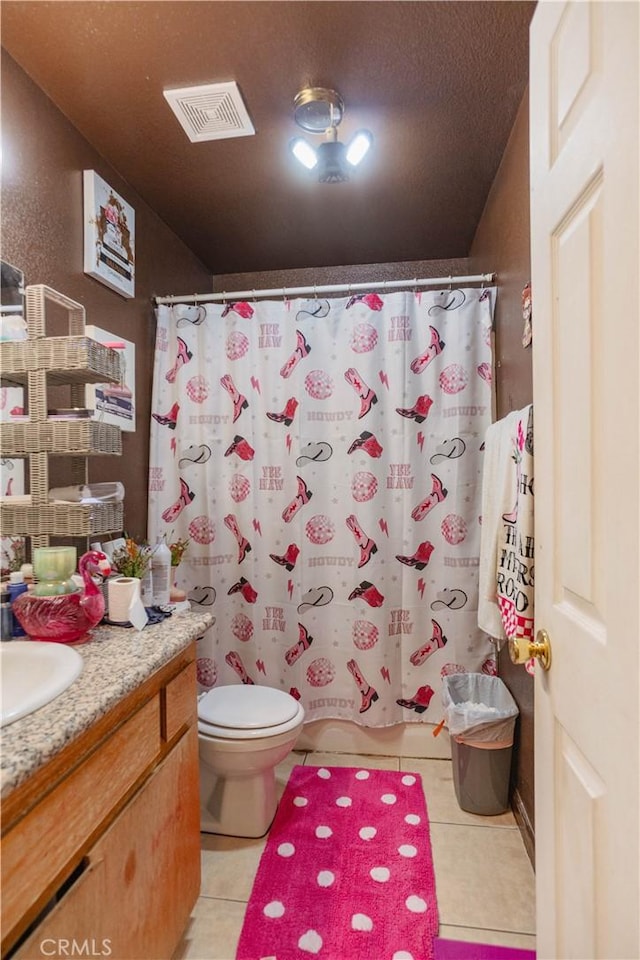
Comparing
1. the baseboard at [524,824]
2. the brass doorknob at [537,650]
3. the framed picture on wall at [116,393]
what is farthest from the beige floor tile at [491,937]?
the framed picture on wall at [116,393]

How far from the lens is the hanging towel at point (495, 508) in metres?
1.55

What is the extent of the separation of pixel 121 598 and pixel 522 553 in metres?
1.09

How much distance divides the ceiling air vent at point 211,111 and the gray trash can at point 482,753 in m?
2.19

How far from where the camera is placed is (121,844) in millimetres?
994

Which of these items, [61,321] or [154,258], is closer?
[61,321]

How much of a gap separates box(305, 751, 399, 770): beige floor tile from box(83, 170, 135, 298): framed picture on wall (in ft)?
7.11

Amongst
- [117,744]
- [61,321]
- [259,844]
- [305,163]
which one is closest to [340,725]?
[259,844]

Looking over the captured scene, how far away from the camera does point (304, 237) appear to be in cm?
243

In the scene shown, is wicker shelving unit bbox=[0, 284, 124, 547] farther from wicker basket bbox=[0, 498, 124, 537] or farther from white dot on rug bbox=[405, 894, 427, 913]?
white dot on rug bbox=[405, 894, 427, 913]

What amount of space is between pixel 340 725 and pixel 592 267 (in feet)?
7.00

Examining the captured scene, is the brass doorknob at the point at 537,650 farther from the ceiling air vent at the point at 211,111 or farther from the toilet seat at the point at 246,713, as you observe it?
the ceiling air vent at the point at 211,111

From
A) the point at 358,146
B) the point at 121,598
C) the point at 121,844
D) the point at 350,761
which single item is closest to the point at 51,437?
the point at 121,598

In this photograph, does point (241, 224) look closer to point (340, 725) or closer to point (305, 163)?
point (305, 163)

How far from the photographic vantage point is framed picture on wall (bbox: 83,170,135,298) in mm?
1738
